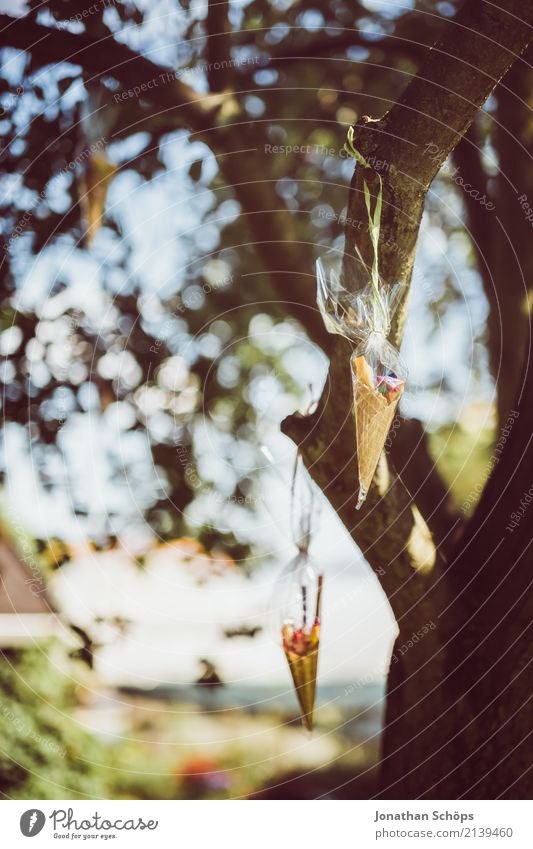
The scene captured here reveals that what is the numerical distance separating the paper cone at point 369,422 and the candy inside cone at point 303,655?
11.4 inches

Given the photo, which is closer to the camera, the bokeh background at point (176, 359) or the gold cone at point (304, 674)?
the gold cone at point (304, 674)

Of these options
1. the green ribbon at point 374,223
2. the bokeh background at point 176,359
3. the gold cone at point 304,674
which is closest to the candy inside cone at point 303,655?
the gold cone at point 304,674

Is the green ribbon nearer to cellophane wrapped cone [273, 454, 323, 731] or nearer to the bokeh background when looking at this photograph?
the bokeh background

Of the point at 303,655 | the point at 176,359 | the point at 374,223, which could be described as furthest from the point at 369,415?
the point at 176,359

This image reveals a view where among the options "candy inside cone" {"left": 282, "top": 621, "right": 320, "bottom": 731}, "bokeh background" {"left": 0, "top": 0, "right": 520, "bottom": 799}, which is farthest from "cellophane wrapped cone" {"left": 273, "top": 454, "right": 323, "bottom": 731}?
"bokeh background" {"left": 0, "top": 0, "right": 520, "bottom": 799}

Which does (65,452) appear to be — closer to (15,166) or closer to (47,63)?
(15,166)

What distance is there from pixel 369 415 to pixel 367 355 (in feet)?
0.32

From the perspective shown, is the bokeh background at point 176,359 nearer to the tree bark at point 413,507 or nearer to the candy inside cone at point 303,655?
the tree bark at point 413,507

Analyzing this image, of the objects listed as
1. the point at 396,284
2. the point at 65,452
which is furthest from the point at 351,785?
the point at 396,284

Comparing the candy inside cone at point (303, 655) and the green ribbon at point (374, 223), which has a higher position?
the green ribbon at point (374, 223)

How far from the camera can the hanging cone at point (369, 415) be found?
103 cm

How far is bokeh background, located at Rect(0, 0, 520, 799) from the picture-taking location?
170 centimetres

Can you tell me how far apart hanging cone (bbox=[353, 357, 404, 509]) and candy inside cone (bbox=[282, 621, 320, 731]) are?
307 mm

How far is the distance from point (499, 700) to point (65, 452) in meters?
1.20
